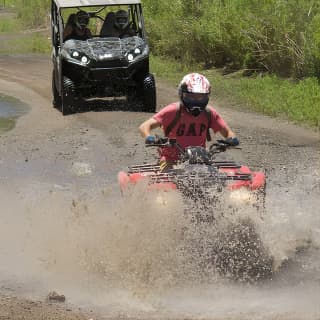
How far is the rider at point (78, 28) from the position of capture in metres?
14.9

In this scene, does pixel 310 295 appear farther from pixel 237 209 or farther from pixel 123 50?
pixel 123 50

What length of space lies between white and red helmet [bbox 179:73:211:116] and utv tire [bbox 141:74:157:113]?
7951mm

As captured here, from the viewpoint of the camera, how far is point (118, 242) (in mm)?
6516

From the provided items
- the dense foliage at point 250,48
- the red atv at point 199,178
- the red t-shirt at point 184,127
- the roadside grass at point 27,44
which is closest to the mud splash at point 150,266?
the red atv at point 199,178

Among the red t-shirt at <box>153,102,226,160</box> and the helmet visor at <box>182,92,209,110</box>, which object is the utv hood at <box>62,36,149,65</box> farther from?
the helmet visor at <box>182,92,209,110</box>

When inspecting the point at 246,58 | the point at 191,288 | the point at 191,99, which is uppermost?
the point at 191,99

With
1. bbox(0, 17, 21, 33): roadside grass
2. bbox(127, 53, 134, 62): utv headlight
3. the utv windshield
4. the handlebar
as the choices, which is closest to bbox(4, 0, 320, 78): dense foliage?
the utv windshield

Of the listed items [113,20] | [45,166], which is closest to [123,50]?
[113,20]

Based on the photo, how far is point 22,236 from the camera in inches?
298

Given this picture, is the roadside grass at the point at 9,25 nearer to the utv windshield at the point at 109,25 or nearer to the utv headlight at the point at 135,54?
the utv windshield at the point at 109,25

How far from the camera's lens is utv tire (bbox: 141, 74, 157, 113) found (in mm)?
14594

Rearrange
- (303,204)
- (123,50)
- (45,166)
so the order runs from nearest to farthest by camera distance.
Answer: (303,204) → (45,166) → (123,50)

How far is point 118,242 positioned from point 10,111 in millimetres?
9865

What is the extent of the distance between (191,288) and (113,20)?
10.1 m
